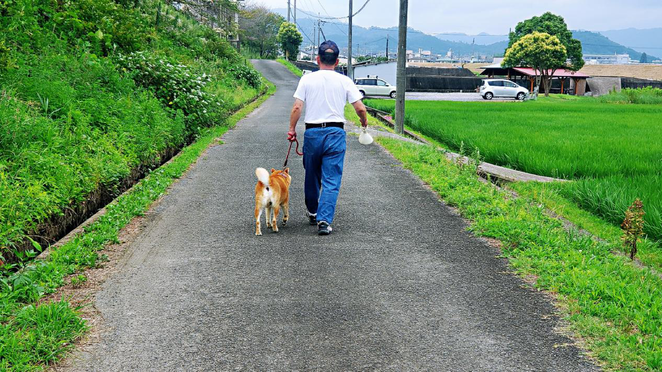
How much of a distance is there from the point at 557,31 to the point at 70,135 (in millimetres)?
64185

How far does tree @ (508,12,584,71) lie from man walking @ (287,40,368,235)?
188 feet

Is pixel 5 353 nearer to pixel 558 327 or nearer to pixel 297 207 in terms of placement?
pixel 558 327

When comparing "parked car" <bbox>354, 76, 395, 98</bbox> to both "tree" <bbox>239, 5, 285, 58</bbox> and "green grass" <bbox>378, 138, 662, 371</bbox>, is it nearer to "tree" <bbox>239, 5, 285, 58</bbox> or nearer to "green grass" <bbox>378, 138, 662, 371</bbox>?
"tree" <bbox>239, 5, 285, 58</bbox>

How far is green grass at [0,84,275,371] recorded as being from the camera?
132 inches

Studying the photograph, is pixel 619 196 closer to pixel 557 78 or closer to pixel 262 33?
pixel 557 78

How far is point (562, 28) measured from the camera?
63.8 meters

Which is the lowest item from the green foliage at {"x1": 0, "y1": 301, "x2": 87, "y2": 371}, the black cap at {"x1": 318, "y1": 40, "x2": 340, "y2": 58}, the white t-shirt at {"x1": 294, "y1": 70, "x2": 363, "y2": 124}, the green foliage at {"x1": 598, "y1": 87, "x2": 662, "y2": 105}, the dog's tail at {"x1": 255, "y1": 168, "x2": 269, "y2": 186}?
the green foliage at {"x1": 0, "y1": 301, "x2": 87, "y2": 371}

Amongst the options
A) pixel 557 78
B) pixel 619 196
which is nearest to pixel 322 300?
pixel 619 196

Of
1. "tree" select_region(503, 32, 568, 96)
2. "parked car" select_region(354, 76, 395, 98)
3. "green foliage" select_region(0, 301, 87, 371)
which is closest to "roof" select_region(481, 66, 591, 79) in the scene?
"tree" select_region(503, 32, 568, 96)

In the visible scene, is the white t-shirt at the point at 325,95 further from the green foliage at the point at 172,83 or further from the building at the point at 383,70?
the building at the point at 383,70

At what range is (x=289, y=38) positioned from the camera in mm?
77375

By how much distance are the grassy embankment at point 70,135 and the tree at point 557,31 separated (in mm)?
52448

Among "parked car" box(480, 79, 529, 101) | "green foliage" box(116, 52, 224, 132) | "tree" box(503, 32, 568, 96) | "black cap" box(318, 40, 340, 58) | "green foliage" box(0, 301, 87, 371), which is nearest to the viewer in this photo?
"green foliage" box(0, 301, 87, 371)

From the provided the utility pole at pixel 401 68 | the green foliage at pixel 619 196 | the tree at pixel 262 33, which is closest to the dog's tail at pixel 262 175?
the green foliage at pixel 619 196
